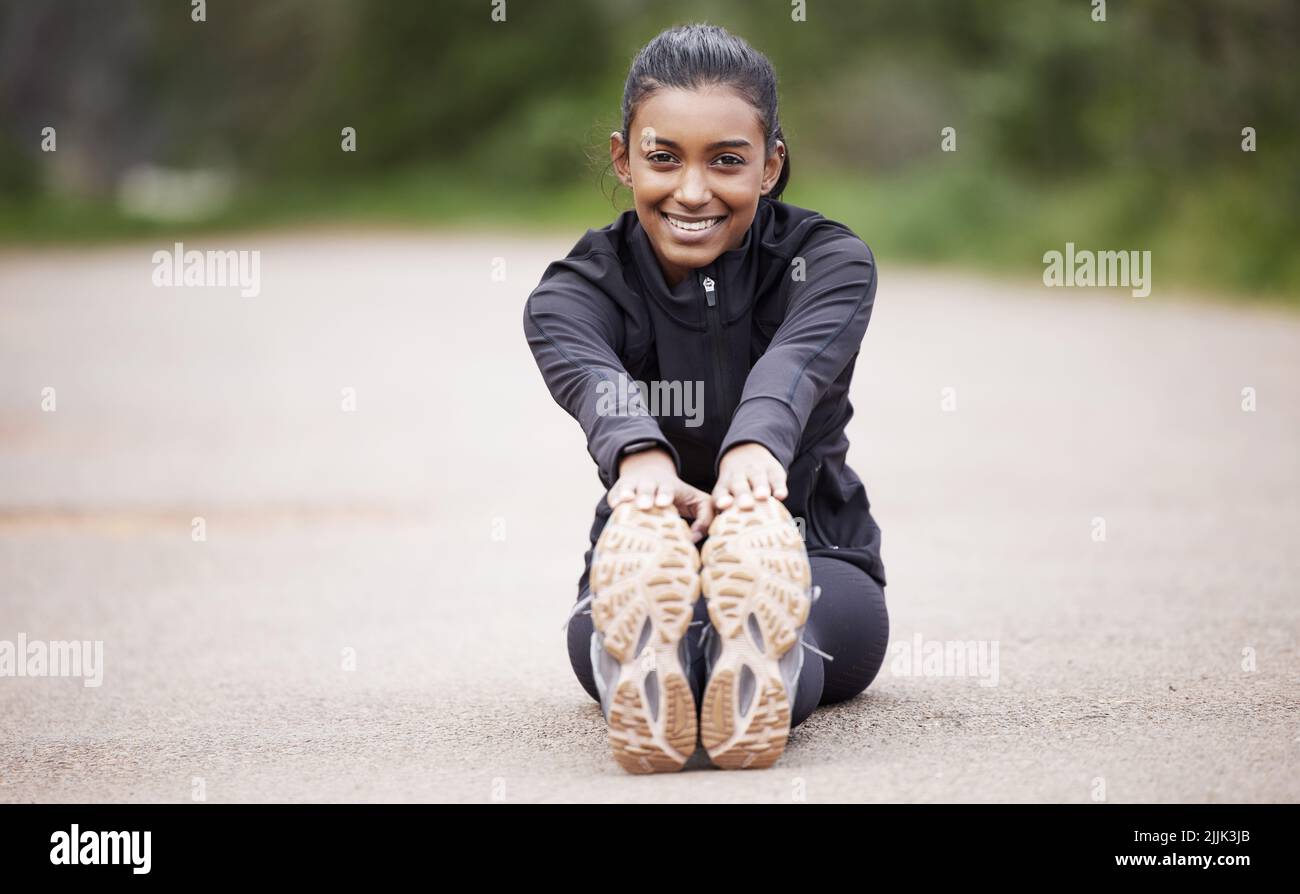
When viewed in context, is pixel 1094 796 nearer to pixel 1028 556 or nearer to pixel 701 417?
pixel 701 417

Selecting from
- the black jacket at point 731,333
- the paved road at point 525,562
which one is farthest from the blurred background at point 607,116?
the black jacket at point 731,333

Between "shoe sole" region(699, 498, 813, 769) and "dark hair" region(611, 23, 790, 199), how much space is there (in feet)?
2.84

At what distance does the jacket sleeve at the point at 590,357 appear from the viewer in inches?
121

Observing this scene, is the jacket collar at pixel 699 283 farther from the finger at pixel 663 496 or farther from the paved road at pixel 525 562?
the paved road at pixel 525 562

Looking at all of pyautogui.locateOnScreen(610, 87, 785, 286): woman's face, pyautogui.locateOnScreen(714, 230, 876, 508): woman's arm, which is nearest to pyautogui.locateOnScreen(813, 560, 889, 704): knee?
pyautogui.locateOnScreen(714, 230, 876, 508): woman's arm

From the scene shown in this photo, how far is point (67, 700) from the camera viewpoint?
13.5 ft

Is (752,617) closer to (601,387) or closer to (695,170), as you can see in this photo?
(601,387)

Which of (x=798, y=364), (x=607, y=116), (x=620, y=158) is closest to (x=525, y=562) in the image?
(x=607, y=116)

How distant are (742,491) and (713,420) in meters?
0.42

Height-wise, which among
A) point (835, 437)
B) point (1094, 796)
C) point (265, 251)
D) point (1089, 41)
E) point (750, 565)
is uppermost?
point (1089, 41)

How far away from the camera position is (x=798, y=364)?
3211 millimetres

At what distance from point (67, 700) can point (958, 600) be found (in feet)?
8.51

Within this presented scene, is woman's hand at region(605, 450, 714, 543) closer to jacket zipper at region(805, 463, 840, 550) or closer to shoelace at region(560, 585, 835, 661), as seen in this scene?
shoelace at region(560, 585, 835, 661)

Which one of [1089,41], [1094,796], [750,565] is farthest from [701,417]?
[1089,41]
